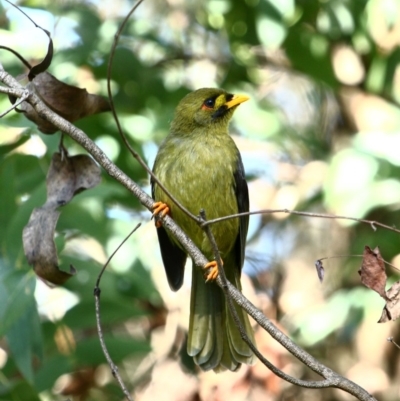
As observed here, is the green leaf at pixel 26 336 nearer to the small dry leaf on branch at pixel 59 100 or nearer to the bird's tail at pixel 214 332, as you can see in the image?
the small dry leaf on branch at pixel 59 100

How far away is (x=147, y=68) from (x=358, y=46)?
1744 mm

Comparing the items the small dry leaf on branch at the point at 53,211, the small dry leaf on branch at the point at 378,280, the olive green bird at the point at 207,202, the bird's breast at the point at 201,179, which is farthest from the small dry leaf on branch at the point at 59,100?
the small dry leaf on branch at the point at 378,280

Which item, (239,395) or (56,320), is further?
(239,395)

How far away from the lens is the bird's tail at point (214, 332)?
177 inches

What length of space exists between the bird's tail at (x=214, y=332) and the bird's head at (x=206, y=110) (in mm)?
915

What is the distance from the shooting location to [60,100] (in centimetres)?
345

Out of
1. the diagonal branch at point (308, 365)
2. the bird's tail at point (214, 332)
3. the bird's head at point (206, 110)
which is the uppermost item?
the bird's head at point (206, 110)

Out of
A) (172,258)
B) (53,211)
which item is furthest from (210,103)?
(53,211)

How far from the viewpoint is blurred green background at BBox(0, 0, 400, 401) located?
4234 mm

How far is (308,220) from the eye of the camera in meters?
6.99

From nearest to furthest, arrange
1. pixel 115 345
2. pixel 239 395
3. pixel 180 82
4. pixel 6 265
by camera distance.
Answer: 1. pixel 6 265
2. pixel 115 345
3. pixel 239 395
4. pixel 180 82

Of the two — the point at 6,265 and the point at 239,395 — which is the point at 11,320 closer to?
the point at 6,265

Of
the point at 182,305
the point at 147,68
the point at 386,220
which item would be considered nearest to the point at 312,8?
the point at 147,68

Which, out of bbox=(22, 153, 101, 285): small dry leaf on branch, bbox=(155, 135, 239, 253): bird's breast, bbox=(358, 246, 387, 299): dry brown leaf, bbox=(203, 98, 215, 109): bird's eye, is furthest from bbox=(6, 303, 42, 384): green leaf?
bbox=(203, 98, 215, 109): bird's eye
